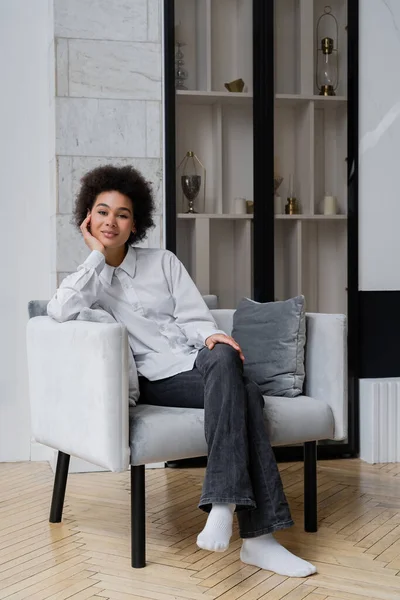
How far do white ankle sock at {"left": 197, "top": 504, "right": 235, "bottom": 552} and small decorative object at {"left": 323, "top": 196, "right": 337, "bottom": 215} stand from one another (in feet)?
6.41

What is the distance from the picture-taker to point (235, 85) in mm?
3842

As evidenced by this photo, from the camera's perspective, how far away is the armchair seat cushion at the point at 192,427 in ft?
7.82

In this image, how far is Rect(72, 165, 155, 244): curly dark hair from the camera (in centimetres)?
286

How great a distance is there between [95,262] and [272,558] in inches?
41.4

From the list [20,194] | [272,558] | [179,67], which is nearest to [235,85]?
[179,67]

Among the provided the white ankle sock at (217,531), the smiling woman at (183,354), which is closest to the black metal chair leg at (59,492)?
the smiling woman at (183,354)

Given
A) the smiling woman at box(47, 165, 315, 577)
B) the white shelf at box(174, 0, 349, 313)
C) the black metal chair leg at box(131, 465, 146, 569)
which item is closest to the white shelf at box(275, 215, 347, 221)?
the white shelf at box(174, 0, 349, 313)

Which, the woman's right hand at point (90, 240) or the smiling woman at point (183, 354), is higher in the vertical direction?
the woman's right hand at point (90, 240)

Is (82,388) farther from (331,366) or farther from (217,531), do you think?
(331,366)

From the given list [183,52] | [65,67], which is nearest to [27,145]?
[65,67]

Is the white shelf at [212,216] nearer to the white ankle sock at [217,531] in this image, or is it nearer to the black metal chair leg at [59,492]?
the black metal chair leg at [59,492]

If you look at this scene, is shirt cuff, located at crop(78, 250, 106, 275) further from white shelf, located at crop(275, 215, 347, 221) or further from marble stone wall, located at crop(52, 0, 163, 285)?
white shelf, located at crop(275, 215, 347, 221)

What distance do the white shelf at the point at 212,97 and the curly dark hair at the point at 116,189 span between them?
99cm

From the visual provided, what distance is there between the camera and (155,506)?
3121 millimetres
